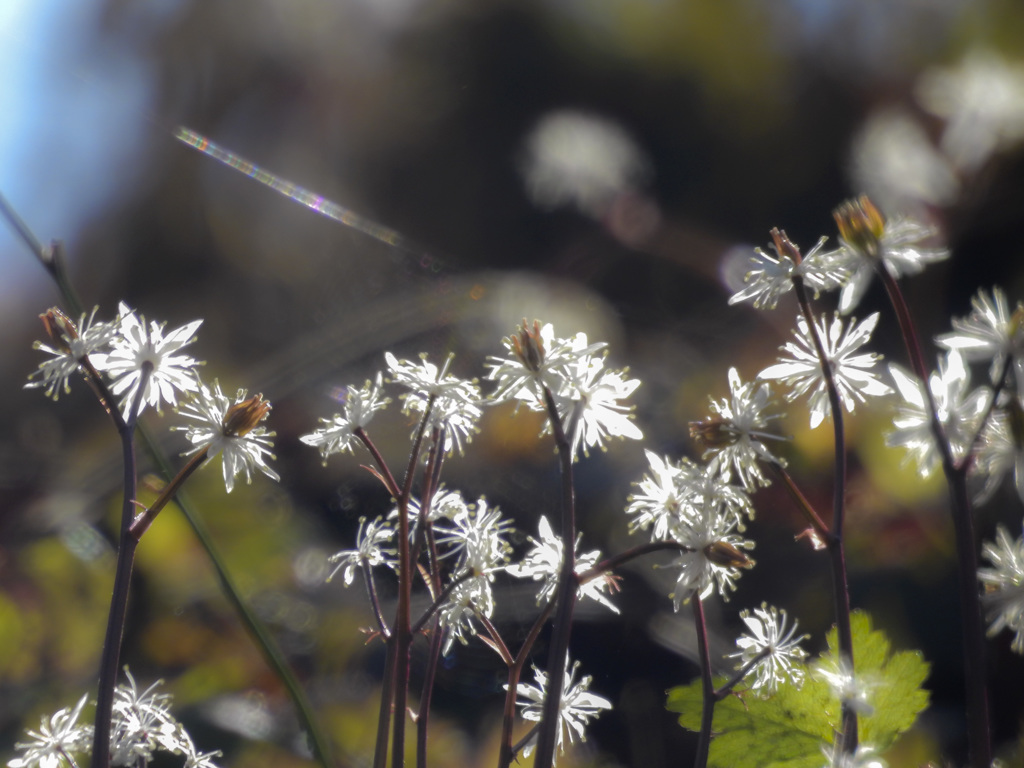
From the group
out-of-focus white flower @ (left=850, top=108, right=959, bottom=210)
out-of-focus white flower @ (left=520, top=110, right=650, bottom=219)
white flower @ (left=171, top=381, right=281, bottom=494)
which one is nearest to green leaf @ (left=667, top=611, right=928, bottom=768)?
white flower @ (left=171, top=381, right=281, bottom=494)

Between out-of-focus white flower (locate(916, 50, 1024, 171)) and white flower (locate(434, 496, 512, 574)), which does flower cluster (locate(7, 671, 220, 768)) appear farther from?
out-of-focus white flower (locate(916, 50, 1024, 171))

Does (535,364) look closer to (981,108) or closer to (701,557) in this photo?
(701,557)

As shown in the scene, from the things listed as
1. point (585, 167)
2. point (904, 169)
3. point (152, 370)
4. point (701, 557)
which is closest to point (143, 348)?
point (152, 370)

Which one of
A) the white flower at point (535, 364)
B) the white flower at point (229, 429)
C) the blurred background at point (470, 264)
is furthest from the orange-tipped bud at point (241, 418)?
the blurred background at point (470, 264)

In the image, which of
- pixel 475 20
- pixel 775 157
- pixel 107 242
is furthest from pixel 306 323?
pixel 775 157

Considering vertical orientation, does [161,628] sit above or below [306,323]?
below

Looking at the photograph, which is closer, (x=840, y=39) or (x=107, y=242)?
(x=840, y=39)

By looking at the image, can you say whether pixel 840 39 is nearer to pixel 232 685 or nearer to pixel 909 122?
pixel 909 122
